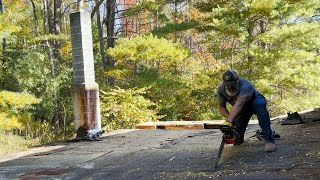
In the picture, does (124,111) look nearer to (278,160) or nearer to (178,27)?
(178,27)

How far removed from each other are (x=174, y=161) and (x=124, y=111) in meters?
8.91

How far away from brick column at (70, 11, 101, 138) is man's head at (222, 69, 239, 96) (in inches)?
143

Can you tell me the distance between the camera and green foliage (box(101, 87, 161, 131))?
Answer: 13078mm

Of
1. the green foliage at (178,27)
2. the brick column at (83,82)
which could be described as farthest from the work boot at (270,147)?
the green foliage at (178,27)

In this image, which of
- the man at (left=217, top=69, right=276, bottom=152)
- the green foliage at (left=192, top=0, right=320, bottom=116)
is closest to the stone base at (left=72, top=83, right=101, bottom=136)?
the man at (left=217, top=69, right=276, bottom=152)

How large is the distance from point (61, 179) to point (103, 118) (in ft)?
33.3

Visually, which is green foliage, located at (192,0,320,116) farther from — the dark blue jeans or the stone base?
the dark blue jeans

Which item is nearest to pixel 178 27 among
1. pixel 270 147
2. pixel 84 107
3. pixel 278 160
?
pixel 84 107

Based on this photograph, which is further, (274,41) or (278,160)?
(274,41)

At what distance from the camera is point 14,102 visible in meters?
11.4

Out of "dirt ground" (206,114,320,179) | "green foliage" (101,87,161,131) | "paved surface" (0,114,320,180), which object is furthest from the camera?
"green foliage" (101,87,161,131)

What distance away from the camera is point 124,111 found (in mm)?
13109

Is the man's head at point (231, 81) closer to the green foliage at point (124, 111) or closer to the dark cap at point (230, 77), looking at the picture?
the dark cap at point (230, 77)

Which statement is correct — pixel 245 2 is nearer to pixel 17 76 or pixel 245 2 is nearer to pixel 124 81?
pixel 124 81
